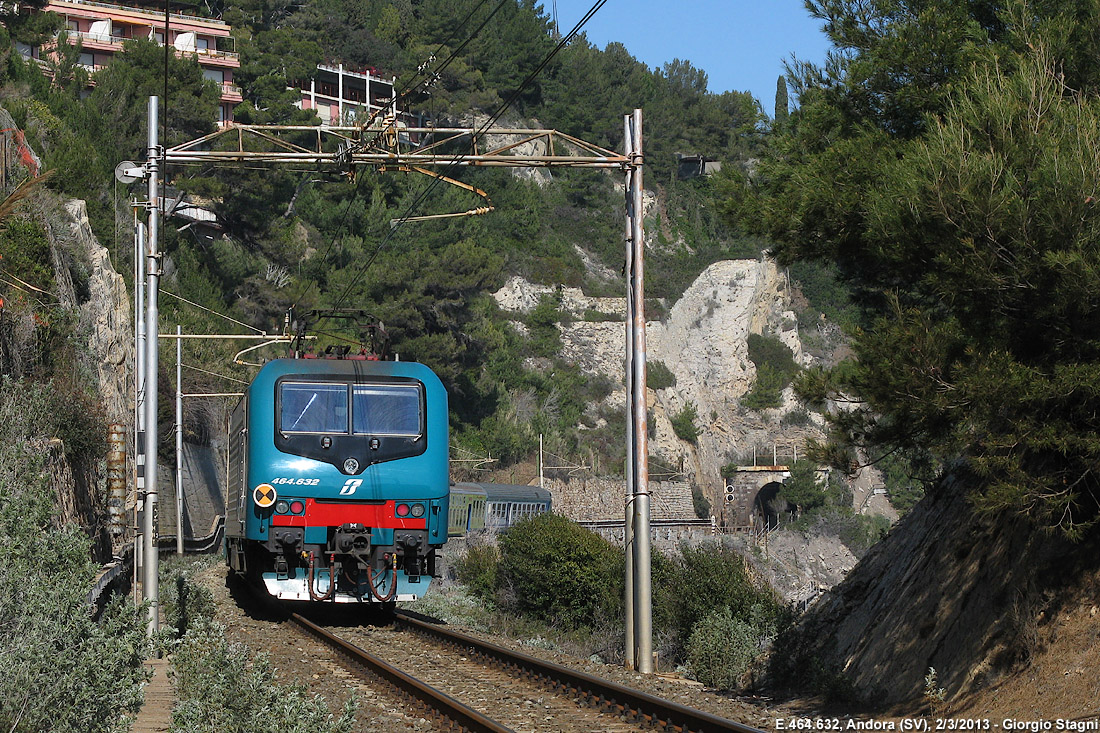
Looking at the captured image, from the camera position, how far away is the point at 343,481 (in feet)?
54.1

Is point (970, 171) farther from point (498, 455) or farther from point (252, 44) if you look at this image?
point (252, 44)

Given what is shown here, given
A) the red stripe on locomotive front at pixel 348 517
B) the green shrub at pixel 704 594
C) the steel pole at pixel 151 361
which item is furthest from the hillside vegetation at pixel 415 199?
the steel pole at pixel 151 361

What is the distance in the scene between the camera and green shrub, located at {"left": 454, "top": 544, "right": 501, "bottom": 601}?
95.8ft

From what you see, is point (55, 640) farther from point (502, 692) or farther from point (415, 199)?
point (415, 199)

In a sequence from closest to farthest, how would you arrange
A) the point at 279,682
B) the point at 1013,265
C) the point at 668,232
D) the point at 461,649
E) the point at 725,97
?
the point at 1013,265
the point at 279,682
the point at 461,649
the point at 668,232
the point at 725,97

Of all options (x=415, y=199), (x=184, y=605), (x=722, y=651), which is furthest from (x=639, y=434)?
(x=415, y=199)

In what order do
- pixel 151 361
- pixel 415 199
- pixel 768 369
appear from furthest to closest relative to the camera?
1. pixel 768 369
2. pixel 415 199
3. pixel 151 361

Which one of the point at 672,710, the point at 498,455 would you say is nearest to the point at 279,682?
the point at 672,710

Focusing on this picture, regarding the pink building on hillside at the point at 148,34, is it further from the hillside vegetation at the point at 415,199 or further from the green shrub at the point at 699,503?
the green shrub at the point at 699,503

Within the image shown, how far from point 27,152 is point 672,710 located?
88.2 ft

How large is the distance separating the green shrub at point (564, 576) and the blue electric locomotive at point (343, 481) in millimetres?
8093

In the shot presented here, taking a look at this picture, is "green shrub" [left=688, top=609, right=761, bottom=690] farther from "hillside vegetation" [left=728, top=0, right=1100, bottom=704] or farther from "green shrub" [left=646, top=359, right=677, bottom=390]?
"green shrub" [left=646, top=359, right=677, bottom=390]

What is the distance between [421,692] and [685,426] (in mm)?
79617

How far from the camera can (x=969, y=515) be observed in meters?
13.2
